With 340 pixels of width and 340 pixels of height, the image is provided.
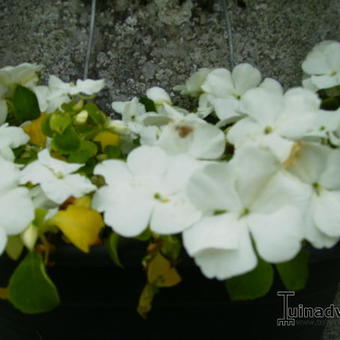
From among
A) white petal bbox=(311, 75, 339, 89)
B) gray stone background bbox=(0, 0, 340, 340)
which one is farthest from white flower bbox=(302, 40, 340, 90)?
gray stone background bbox=(0, 0, 340, 340)

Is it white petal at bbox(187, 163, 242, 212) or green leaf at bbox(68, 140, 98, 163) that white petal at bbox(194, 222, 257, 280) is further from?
green leaf at bbox(68, 140, 98, 163)

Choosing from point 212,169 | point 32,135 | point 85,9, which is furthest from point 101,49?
point 212,169

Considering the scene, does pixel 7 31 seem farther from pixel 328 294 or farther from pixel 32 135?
A: pixel 328 294

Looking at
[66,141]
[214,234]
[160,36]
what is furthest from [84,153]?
[160,36]

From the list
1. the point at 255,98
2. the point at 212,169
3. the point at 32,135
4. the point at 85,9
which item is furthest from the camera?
the point at 85,9

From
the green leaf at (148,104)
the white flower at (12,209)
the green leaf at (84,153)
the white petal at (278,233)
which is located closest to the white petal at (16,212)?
the white flower at (12,209)
